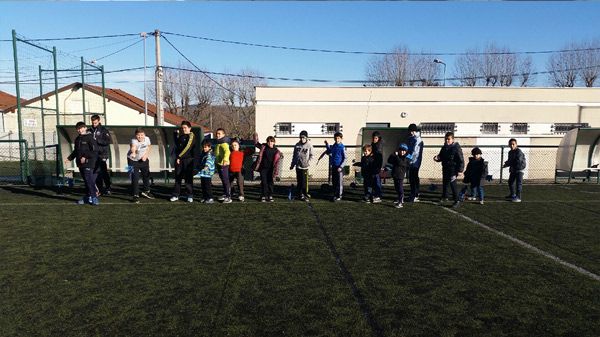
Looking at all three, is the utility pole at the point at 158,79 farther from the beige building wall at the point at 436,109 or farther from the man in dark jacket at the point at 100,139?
the man in dark jacket at the point at 100,139

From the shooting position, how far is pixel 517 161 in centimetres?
962

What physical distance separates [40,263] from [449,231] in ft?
20.3

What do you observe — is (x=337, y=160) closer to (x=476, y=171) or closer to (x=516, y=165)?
(x=476, y=171)

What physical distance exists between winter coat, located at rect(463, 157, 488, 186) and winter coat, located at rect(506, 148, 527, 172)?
92 centimetres

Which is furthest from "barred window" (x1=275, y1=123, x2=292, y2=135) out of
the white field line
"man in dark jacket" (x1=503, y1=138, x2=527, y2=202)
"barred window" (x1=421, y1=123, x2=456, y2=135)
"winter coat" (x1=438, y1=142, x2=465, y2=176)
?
the white field line

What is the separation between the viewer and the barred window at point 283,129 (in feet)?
63.3

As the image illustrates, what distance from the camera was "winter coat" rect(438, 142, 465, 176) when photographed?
880 centimetres

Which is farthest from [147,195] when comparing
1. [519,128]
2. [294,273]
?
[519,128]

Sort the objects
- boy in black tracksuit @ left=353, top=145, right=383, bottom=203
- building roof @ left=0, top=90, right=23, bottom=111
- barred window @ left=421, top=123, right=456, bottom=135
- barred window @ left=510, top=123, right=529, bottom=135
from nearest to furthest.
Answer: boy in black tracksuit @ left=353, top=145, right=383, bottom=203, barred window @ left=421, top=123, right=456, bottom=135, barred window @ left=510, top=123, right=529, bottom=135, building roof @ left=0, top=90, right=23, bottom=111

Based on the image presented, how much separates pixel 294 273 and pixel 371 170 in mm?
5270

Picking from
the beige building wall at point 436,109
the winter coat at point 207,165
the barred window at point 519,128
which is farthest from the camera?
the barred window at point 519,128

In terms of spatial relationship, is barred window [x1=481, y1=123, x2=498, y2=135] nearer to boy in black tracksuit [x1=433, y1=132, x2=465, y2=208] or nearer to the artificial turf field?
the artificial turf field

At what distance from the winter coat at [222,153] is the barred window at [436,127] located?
1319 centimetres

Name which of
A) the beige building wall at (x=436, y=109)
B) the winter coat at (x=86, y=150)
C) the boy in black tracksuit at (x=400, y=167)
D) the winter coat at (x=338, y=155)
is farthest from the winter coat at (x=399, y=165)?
the beige building wall at (x=436, y=109)
